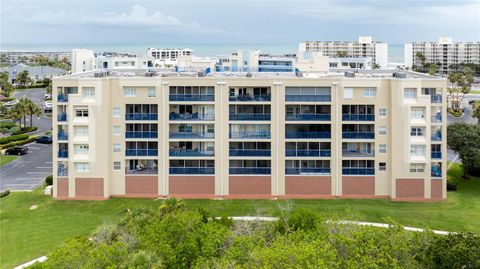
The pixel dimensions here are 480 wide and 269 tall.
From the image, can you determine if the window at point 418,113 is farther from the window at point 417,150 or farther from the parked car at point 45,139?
the parked car at point 45,139

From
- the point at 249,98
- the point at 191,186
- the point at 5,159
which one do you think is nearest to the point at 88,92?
the point at 191,186

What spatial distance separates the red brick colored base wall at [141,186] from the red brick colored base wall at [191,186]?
5.42ft

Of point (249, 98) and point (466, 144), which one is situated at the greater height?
point (249, 98)

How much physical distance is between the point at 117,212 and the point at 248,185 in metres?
13.2

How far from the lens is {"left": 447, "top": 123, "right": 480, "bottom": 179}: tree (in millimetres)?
52978

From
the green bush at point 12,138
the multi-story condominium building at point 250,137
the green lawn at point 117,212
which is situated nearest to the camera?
the green lawn at point 117,212

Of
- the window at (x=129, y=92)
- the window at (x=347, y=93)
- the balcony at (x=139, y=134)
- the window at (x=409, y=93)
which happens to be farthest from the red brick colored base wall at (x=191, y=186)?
the window at (x=409, y=93)

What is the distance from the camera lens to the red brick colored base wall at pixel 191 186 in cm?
4997

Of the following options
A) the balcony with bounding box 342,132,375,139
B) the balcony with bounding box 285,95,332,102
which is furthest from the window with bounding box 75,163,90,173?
the balcony with bounding box 342,132,375,139

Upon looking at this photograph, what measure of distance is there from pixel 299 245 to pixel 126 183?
27.2 m

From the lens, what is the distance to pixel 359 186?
49875 mm

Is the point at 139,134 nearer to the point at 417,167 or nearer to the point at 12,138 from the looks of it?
the point at 417,167

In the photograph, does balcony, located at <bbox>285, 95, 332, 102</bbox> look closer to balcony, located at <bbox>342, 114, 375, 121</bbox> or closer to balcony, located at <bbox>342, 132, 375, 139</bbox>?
balcony, located at <bbox>342, 114, 375, 121</bbox>

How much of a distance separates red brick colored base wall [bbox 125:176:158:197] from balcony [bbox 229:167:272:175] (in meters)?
8.03
